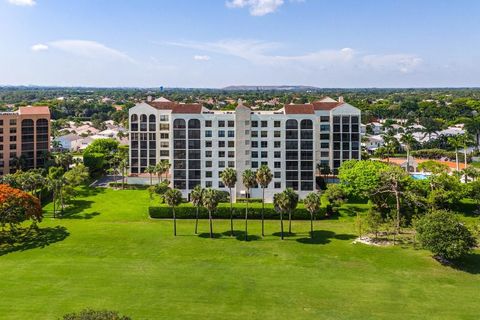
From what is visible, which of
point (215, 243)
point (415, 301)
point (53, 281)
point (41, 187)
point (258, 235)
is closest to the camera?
point (415, 301)

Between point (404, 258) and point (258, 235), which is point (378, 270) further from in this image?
point (258, 235)

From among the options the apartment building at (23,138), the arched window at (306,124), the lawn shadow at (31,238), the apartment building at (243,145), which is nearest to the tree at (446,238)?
the apartment building at (243,145)

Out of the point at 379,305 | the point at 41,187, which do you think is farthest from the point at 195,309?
the point at 41,187

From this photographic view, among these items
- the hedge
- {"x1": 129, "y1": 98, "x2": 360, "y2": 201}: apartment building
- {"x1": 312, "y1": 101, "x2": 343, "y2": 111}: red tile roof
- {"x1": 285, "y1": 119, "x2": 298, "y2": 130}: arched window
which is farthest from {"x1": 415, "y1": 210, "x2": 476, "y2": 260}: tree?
{"x1": 312, "y1": 101, "x2": 343, "y2": 111}: red tile roof

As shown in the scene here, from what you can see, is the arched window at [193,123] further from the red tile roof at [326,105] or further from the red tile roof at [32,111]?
the red tile roof at [32,111]

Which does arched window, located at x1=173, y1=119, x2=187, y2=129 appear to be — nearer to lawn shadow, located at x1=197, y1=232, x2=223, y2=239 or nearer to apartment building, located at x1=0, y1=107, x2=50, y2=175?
lawn shadow, located at x1=197, y1=232, x2=223, y2=239

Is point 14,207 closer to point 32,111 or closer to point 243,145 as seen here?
point 243,145
